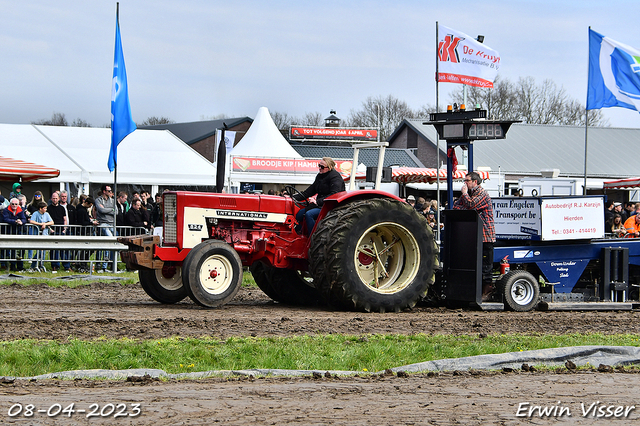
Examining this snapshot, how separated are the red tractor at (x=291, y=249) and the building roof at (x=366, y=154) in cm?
3426

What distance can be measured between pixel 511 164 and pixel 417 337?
1364 inches

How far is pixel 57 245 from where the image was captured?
1453cm

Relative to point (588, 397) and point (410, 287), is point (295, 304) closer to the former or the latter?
point (410, 287)

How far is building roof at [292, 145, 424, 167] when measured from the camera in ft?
147

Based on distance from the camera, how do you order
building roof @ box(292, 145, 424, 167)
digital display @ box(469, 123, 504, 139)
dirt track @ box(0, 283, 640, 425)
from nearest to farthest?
dirt track @ box(0, 283, 640, 425) < digital display @ box(469, 123, 504, 139) < building roof @ box(292, 145, 424, 167)

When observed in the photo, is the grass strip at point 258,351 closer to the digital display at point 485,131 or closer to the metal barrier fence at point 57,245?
the digital display at point 485,131

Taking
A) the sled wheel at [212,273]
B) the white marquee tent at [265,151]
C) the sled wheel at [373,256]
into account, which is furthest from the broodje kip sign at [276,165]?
the sled wheel at [212,273]

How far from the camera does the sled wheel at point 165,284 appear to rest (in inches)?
403

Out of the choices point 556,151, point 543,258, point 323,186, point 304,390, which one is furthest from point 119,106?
point 556,151

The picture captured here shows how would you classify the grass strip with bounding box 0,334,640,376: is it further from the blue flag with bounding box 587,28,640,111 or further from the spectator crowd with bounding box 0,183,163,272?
the blue flag with bounding box 587,28,640,111

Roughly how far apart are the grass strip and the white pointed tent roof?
68.7ft

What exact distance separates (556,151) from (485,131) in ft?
112

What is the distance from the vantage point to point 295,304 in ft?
35.8

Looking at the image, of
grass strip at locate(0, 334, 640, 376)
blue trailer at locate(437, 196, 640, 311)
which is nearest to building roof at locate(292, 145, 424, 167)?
blue trailer at locate(437, 196, 640, 311)
